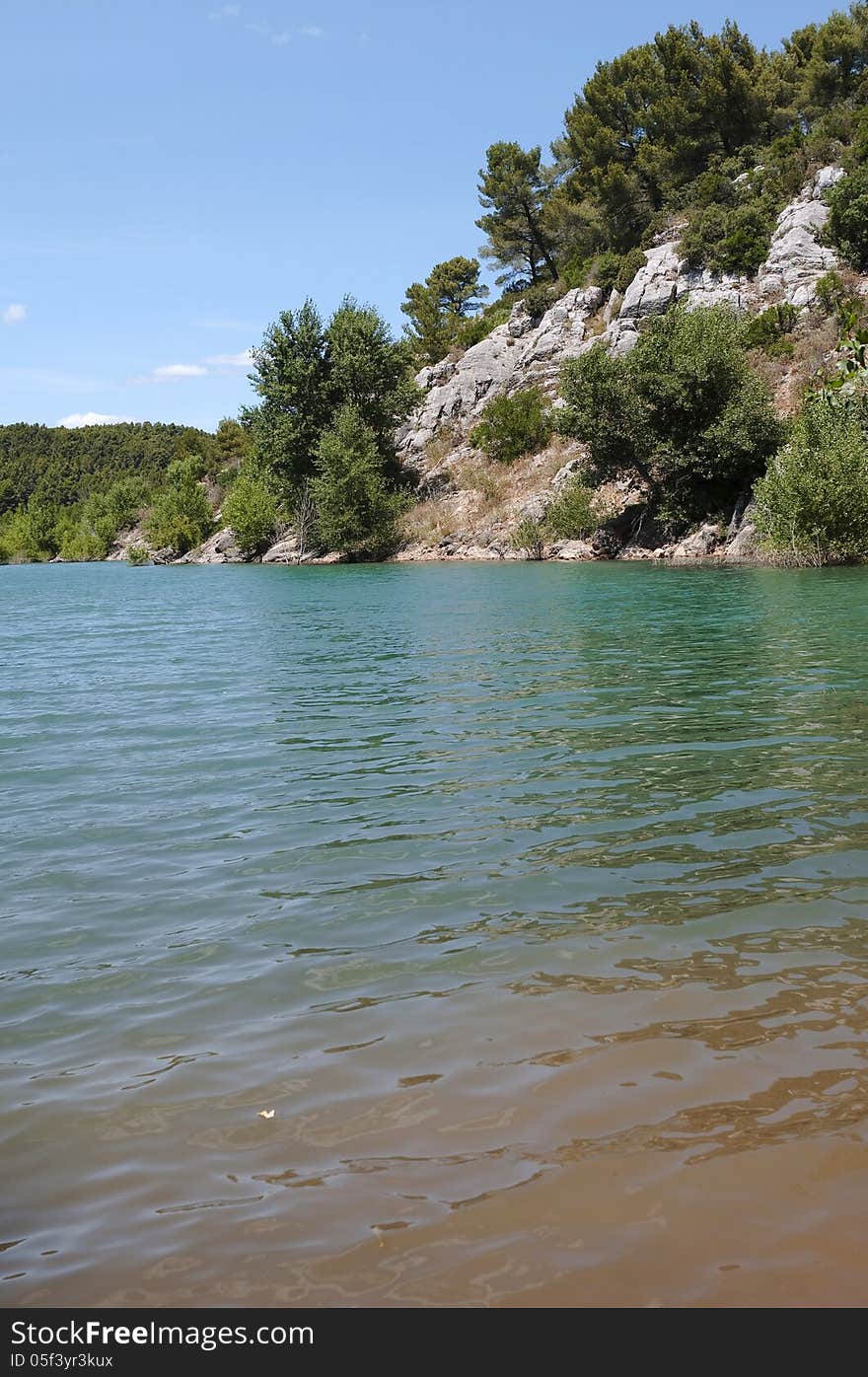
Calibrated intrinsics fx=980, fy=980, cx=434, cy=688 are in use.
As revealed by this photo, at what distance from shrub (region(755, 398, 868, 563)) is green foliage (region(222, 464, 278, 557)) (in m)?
45.6

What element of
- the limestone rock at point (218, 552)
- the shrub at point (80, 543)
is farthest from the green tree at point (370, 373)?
the shrub at point (80, 543)

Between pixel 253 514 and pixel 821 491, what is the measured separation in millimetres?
48808

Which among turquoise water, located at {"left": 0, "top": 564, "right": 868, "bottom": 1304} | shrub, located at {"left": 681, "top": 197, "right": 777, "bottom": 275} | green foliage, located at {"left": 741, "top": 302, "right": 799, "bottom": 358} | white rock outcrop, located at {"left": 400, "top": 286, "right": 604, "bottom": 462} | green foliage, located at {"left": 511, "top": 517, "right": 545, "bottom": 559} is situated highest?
shrub, located at {"left": 681, "top": 197, "right": 777, "bottom": 275}

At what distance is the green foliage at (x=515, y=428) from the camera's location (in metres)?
67.9

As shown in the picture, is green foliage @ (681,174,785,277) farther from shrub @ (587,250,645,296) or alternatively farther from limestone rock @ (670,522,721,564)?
limestone rock @ (670,522,721,564)

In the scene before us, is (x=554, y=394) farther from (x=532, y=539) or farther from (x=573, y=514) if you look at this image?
(x=573, y=514)

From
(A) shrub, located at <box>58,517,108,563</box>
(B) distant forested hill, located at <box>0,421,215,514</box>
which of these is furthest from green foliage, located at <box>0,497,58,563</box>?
(B) distant forested hill, located at <box>0,421,215,514</box>

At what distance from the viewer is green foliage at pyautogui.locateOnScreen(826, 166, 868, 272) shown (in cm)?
5709

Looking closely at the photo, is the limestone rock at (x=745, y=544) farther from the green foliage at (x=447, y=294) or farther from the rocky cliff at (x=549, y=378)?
the green foliage at (x=447, y=294)

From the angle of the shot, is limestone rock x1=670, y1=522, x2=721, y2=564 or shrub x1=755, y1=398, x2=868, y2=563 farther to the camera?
limestone rock x1=670, y1=522, x2=721, y2=564

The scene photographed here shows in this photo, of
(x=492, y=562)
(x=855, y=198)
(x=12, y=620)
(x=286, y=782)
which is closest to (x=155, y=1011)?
(x=286, y=782)

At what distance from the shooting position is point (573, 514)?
54.8m

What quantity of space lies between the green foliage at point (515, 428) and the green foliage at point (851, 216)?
2031 centimetres

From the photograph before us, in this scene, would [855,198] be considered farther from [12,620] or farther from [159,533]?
[159,533]
